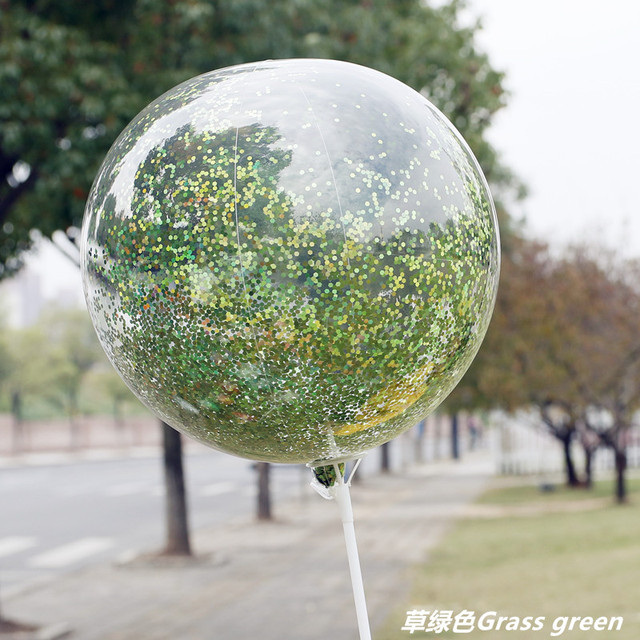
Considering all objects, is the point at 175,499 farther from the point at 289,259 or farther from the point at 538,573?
the point at 289,259

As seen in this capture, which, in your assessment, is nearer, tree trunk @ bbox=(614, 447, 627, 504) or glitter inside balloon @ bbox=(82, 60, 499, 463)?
glitter inside balloon @ bbox=(82, 60, 499, 463)

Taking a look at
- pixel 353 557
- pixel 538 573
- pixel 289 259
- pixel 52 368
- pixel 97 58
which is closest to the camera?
pixel 289 259

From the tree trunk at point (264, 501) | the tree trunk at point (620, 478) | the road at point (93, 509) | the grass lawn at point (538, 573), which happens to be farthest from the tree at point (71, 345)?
the grass lawn at point (538, 573)

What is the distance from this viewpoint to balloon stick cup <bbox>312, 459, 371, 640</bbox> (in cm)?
199

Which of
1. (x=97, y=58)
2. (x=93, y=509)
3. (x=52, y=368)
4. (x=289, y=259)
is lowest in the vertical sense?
(x=93, y=509)

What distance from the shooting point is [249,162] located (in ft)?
6.20

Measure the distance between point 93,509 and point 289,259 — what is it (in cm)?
2080

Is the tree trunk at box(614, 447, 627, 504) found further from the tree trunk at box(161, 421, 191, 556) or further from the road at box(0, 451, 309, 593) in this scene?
the tree trunk at box(161, 421, 191, 556)

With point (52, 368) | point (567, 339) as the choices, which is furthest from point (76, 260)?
point (52, 368)

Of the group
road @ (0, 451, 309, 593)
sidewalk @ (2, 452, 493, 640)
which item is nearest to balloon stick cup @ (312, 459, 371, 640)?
sidewalk @ (2, 452, 493, 640)

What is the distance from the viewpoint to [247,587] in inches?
449

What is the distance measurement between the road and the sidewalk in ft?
3.54

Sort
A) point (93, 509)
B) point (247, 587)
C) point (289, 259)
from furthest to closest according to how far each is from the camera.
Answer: point (93, 509) < point (247, 587) < point (289, 259)

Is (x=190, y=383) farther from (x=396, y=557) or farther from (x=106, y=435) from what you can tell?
(x=106, y=435)
